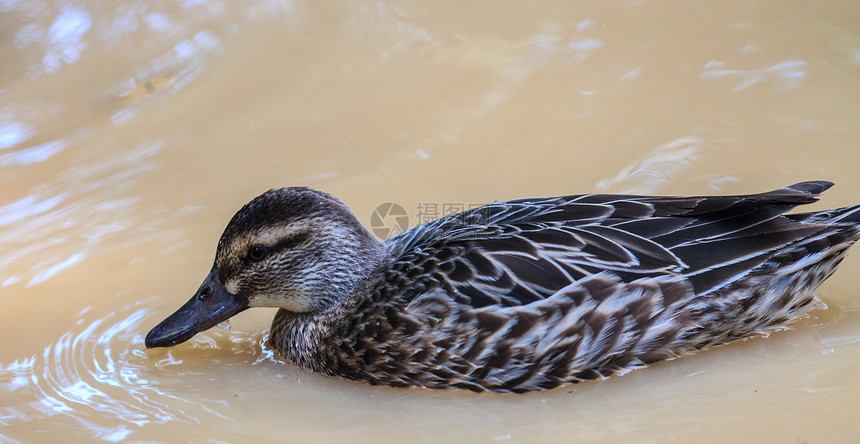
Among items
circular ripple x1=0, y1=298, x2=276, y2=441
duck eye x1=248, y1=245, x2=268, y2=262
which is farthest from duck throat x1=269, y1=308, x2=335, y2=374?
duck eye x1=248, y1=245, x2=268, y2=262

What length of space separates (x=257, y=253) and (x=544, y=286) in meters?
1.67

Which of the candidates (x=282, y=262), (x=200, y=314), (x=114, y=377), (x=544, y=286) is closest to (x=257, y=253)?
(x=282, y=262)

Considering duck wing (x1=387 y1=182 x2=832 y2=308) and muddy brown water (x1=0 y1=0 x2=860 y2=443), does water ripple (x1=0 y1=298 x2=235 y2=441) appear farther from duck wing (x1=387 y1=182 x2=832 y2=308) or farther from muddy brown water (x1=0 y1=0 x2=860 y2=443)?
duck wing (x1=387 y1=182 x2=832 y2=308)

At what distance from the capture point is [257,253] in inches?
189

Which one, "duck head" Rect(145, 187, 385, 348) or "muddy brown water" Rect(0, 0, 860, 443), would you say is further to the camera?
"duck head" Rect(145, 187, 385, 348)

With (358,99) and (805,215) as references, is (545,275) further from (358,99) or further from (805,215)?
(358,99)

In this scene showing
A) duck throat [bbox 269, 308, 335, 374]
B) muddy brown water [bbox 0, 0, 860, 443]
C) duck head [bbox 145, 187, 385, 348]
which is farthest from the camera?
duck throat [bbox 269, 308, 335, 374]

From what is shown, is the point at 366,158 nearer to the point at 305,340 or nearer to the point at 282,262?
the point at 282,262

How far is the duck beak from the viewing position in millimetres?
4746

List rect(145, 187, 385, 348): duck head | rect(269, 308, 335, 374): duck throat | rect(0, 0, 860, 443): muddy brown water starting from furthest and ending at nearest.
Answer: rect(269, 308, 335, 374): duck throat < rect(145, 187, 385, 348): duck head < rect(0, 0, 860, 443): muddy brown water

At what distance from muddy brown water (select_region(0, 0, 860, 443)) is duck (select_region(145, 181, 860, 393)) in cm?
16

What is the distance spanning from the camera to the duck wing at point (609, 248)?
4398 millimetres

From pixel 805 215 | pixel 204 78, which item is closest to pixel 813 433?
pixel 805 215

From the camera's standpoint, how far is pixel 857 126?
6488mm
